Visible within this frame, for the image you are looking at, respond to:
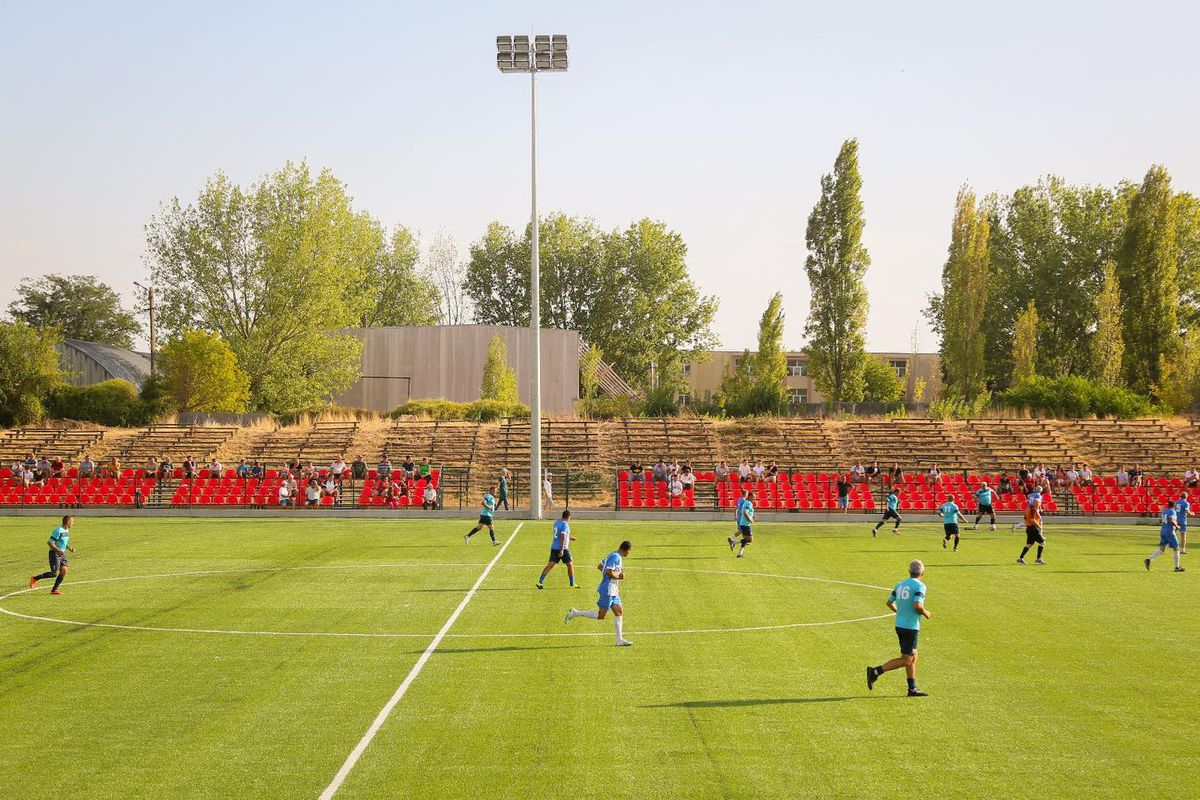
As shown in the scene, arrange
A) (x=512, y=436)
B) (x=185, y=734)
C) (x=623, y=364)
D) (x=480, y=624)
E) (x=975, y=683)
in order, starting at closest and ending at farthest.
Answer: (x=185, y=734), (x=975, y=683), (x=480, y=624), (x=512, y=436), (x=623, y=364)

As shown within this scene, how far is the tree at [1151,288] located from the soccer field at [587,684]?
55.6 m

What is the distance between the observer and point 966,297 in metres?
79.4

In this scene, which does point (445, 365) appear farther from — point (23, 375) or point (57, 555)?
point (57, 555)

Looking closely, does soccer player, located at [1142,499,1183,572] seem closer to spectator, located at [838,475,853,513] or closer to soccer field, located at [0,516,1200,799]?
soccer field, located at [0,516,1200,799]

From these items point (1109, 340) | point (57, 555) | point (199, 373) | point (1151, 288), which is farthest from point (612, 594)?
point (1151, 288)

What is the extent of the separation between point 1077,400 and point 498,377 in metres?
36.0

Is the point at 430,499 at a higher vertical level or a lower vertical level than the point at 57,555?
lower

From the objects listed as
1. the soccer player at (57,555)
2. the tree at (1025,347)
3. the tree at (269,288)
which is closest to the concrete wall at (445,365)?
the tree at (269,288)

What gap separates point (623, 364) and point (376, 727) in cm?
9731

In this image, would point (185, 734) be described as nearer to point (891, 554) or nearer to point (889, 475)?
point (891, 554)

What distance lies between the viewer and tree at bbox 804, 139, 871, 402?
75500mm

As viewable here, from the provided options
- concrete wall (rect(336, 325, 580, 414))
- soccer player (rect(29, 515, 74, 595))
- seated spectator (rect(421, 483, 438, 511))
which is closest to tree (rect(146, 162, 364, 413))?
concrete wall (rect(336, 325, 580, 414))

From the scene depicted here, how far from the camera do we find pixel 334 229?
80438mm

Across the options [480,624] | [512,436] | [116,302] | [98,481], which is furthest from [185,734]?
[116,302]
